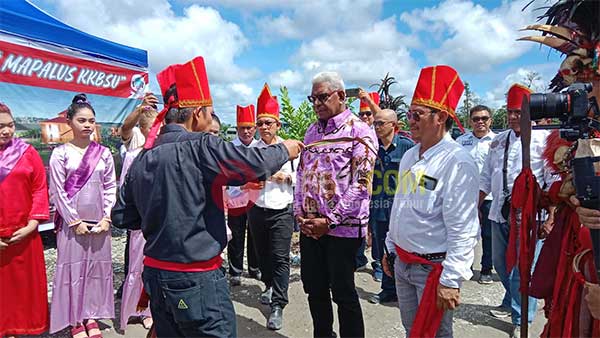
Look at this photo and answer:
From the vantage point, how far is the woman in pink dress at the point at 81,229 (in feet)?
10.4

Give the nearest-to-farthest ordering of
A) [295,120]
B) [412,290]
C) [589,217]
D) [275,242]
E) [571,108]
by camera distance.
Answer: [589,217] → [571,108] → [412,290] → [275,242] → [295,120]

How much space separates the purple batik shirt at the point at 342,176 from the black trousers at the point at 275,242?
1048 millimetres

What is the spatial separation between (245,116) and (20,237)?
242 centimetres

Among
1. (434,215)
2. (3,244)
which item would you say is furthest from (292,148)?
(3,244)

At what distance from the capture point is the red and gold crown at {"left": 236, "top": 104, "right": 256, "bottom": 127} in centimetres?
451

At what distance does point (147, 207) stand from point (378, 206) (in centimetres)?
303

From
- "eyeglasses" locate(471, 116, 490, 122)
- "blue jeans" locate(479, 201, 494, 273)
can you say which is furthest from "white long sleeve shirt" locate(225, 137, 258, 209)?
"eyeglasses" locate(471, 116, 490, 122)

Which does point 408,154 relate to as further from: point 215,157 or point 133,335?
point 133,335

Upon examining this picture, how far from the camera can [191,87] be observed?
2061 mm

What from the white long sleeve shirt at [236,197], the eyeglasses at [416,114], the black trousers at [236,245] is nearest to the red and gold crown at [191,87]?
the eyeglasses at [416,114]

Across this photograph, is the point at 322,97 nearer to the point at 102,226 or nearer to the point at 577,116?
the point at 577,116

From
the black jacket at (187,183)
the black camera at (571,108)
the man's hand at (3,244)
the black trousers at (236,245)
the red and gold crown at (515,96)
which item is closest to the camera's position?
Answer: the black camera at (571,108)

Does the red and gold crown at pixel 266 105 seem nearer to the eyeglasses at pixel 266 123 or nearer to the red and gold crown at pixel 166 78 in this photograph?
the eyeglasses at pixel 266 123

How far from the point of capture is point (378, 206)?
445cm
